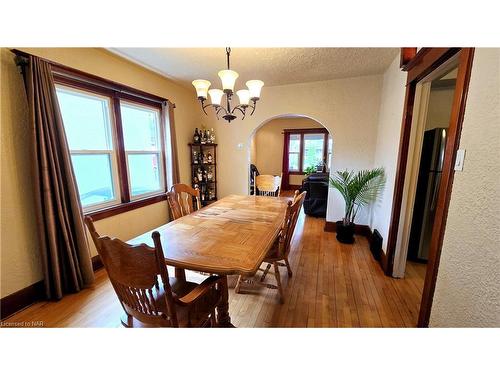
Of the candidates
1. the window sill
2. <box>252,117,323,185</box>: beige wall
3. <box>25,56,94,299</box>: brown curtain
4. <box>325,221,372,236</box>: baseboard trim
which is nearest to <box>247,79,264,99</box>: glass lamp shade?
<box>25,56,94,299</box>: brown curtain

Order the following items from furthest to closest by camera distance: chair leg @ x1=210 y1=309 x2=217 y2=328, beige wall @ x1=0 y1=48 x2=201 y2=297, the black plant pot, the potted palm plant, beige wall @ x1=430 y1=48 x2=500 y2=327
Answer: the black plant pot → the potted palm plant → beige wall @ x1=0 y1=48 x2=201 y2=297 → chair leg @ x1=210 y1=309 x2=217 y2=328 → beige wall @ x1=430 y1=48 x2=500 y2=327

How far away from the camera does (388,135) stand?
261cm

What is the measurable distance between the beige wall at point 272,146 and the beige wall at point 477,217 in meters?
6.36

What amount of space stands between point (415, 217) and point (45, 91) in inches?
156

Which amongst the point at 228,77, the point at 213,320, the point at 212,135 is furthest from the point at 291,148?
the point at 213,320

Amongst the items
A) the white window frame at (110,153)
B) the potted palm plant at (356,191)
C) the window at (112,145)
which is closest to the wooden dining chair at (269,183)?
the potted palm plant at (356,191)

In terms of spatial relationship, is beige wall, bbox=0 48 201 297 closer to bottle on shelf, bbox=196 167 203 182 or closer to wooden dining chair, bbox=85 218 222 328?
wooden dining chair, bbox=85 218 222 328

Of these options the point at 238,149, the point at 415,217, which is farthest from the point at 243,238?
the point at 238,149

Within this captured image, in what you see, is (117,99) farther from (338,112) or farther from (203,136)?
(338,112)

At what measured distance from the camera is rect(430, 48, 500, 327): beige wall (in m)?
0.85

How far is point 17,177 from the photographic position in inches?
66.3

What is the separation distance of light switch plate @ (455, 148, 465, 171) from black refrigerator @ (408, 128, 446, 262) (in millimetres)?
1403

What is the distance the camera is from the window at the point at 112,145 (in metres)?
2.19
